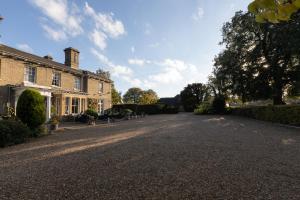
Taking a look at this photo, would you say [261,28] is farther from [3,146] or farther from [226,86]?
[3,146]

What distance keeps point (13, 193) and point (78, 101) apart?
23.1m

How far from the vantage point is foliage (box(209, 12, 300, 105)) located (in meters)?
24.6

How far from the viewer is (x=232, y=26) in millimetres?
29859

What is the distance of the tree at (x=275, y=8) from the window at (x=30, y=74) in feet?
73.2

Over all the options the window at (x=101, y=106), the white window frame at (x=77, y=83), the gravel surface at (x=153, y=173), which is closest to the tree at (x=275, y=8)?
the gravel surface at (x=153, y=173)

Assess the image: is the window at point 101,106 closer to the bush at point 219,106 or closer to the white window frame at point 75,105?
the white window frame at point 75,105

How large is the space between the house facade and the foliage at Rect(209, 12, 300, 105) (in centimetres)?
1857

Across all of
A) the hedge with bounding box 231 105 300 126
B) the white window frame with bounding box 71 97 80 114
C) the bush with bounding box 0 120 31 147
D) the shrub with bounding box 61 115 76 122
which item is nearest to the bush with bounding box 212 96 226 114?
the hedge with bounding box 231 105 300 126

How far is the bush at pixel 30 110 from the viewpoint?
41.3 ft

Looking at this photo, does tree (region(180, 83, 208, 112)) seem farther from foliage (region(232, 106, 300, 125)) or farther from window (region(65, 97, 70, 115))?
window (region(65, 97, 70, 115))

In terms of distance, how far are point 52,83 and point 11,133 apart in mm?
14256

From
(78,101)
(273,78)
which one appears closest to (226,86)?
(273,78)

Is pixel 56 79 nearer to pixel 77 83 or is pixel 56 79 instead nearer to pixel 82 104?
pixel 77 83

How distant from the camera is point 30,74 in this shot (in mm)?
20609
